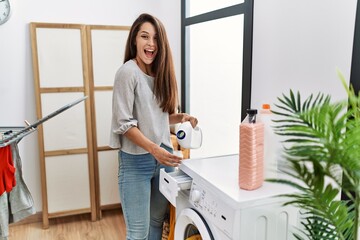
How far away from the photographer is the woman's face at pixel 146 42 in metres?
1.65

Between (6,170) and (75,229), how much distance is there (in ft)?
4.02

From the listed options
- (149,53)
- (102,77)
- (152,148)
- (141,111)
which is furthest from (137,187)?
(102,77)

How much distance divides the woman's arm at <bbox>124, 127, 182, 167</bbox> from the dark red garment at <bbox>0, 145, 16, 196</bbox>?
672mm

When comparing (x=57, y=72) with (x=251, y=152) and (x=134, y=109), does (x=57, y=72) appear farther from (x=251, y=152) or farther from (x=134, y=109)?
(x=251, y=152)

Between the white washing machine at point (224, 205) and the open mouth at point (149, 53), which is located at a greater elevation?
the open mouth at point (149, 53)

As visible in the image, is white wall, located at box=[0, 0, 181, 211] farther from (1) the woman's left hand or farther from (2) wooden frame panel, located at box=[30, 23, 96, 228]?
(1) the woman's left hand

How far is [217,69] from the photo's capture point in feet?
8.17

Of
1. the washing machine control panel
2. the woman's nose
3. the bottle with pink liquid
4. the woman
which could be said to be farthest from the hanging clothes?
the bottle with pink liquid

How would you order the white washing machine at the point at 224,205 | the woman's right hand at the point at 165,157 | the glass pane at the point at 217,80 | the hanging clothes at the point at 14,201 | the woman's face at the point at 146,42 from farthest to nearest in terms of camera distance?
the glass pane at the point at 217,80
the hanging clothes at the point at 14,201
the woman's face at the point at 146,42
the woman's right hand at the point at 165,157
the white washing machine at the point at 224,205

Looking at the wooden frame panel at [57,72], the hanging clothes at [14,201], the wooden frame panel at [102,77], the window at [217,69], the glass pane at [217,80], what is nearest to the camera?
the hanging clothes at [14,201]

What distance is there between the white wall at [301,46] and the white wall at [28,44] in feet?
4.91

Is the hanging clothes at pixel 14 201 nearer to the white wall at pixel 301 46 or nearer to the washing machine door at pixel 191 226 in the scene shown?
the washing machine door at pixel 191 226

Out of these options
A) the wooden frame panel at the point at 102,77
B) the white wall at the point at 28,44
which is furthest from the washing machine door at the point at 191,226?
the white wall at the point at 28,44

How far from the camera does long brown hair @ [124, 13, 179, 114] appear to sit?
5.48 ft
